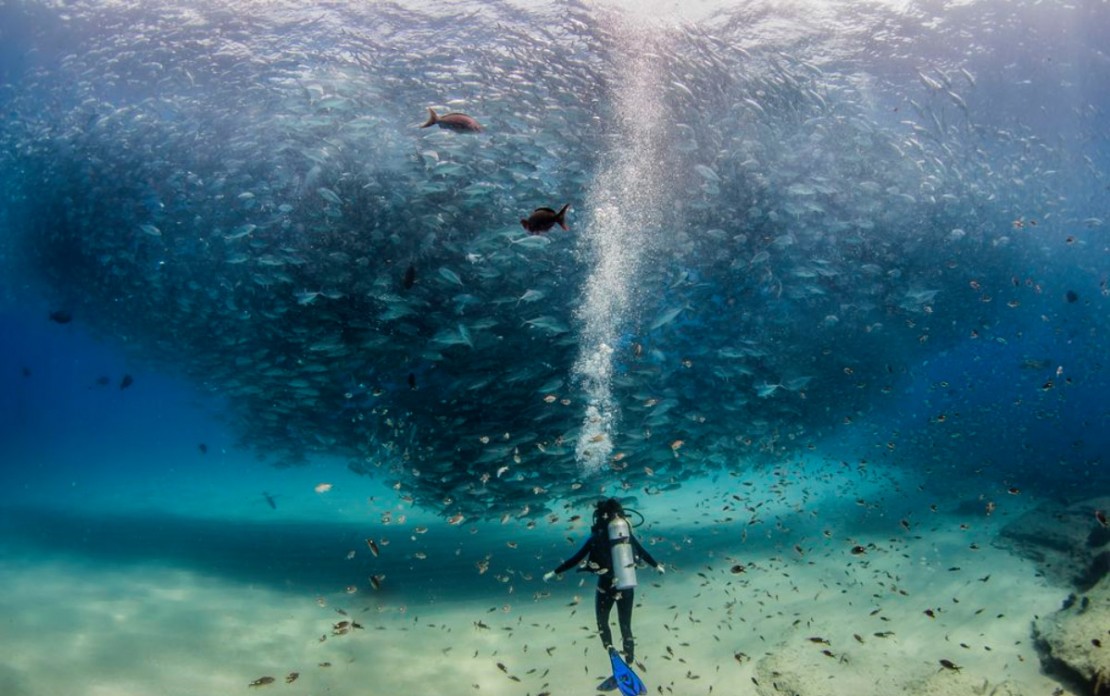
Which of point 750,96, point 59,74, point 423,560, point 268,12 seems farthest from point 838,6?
point 59,74

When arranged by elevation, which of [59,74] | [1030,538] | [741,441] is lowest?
[1030,538]

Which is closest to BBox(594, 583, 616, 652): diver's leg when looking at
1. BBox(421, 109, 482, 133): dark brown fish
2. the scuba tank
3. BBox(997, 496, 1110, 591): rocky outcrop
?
the scuba tank

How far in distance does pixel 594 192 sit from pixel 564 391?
5.71 meters

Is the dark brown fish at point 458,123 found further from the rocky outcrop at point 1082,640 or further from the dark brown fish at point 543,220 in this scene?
the rocky outcrop at point 1082,640

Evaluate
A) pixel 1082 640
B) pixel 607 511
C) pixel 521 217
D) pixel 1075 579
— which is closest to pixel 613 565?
pixel 607 511

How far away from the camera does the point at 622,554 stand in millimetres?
7902

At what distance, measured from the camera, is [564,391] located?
53.8 ft

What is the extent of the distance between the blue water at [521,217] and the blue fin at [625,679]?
1.88 metres

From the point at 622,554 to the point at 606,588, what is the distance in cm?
84

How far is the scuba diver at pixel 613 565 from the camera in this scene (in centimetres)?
789

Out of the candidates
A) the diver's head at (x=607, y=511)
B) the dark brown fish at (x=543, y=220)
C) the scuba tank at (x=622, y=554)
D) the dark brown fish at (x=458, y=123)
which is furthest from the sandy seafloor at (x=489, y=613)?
the dark brown fish at (x=458, y=123)

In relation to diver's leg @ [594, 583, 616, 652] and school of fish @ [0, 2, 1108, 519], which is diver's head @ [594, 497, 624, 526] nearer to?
diver's leg @ [594, 583, 616, 652]

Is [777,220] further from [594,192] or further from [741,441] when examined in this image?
[741,441]

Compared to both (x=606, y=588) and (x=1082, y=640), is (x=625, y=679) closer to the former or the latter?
(x=606, y=588)
